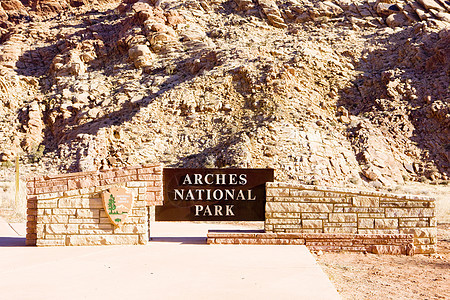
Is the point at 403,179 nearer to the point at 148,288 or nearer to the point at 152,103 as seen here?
the point at 152,103

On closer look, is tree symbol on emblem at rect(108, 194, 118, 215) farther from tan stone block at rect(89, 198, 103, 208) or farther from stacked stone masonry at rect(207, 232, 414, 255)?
stacked stone masonry at rect(207, 232, 414, 255)

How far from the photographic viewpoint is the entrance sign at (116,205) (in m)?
11.1

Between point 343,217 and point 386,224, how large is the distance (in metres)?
0.98

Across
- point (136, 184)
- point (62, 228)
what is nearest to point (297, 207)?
point (136, 184)

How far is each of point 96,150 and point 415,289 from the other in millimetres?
25802

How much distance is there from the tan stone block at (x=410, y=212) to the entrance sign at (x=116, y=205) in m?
5.83

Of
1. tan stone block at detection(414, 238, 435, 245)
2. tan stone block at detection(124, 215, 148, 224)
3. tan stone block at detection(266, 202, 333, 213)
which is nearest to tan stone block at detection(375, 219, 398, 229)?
tan stone block at detection(414, 238, 435, 245)

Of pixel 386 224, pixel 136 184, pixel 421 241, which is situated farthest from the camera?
pixel 421 241

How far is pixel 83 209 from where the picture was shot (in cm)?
1112

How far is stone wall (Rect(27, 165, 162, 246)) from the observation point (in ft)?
36.4

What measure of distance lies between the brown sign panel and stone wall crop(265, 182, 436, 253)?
16.9 inches

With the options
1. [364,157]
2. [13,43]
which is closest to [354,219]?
[364,157]

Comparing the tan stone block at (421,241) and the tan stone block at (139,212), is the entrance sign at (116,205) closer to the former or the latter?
the tan stone block at (139,212)

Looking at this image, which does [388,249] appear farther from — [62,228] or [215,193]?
[62,228]
